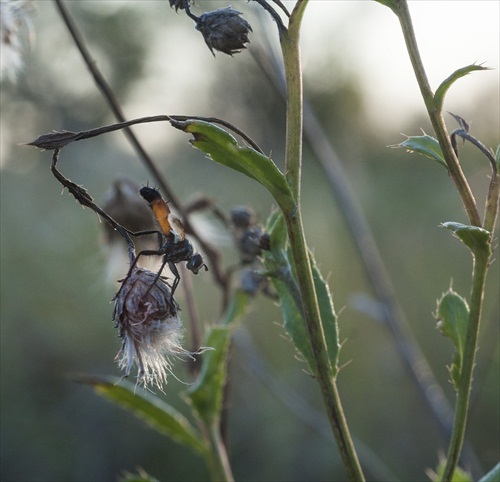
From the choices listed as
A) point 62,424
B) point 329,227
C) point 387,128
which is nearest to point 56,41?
point 387,128

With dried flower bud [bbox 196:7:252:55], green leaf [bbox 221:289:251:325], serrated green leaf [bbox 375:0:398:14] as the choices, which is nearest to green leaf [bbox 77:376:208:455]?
green leaf [bbox 221:289:251:325]

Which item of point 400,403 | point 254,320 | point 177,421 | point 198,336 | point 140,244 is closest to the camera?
point 177,421

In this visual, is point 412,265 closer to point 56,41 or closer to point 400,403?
point 400,403

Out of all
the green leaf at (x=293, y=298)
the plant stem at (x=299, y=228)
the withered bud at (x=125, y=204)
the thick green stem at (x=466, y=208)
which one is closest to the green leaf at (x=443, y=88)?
the thick green stem at (x=466, y=208)

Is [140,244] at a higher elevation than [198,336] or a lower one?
higher

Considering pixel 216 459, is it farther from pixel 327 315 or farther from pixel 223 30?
pixel 223 30

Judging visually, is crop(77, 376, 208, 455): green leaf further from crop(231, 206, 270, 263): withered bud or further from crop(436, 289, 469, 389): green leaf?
crop(436, 289, 469, 389): green leaf

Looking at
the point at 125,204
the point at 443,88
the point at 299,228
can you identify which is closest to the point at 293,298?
the point at 299,228
